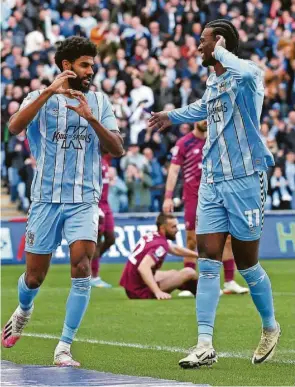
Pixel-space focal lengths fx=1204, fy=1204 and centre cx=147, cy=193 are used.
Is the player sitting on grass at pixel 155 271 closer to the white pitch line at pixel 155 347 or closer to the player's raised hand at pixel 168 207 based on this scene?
the player's raised hand at pixel 168 207

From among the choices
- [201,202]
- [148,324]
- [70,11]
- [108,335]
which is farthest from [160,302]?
[70,11]

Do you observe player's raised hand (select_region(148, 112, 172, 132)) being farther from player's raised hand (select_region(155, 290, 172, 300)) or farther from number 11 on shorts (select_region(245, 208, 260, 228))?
player's raised hand (select_region(155, 290, 172, 300))

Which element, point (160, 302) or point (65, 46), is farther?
point (160, 302)

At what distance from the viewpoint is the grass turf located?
8258 mm

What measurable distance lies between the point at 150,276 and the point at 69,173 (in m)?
5.69

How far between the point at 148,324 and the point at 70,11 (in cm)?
1786

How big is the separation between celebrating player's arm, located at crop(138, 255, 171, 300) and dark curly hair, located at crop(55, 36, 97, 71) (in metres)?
5.79

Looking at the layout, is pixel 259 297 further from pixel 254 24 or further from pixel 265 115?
pixel 254 24

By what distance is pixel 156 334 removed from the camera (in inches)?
427

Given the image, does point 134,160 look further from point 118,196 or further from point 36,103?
point 36,103

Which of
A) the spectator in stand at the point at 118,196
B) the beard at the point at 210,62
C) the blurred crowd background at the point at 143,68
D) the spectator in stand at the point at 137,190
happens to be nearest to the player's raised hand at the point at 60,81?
the beard at the point at 210,62

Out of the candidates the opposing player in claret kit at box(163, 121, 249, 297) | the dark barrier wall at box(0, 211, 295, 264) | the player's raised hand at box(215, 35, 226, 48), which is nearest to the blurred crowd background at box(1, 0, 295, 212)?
the dark barrier wall at box(0, 211, 295, 264)

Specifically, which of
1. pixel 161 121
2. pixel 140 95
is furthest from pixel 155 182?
pixel 161 121

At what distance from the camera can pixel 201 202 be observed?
28.7 feet
